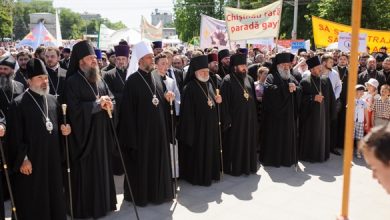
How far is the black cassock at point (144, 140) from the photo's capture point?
608 centimetres

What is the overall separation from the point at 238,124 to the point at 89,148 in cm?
310

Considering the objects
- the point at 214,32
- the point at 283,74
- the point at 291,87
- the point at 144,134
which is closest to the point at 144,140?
the point at 144,134

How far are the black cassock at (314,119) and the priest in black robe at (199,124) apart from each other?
7.78 ft

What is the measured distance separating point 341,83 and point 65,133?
6.46m

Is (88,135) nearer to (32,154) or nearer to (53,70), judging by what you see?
(32,154)

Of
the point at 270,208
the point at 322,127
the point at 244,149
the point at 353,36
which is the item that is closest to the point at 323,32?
the point at 322,127

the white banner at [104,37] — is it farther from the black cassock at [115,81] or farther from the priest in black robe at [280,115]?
the priest in black robe at [280,115]

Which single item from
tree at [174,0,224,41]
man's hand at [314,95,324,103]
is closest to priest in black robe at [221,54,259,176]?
man's hand at [314,95,324,103]

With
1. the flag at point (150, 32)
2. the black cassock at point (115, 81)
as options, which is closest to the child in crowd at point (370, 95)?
the black cassock at point (115, 81)

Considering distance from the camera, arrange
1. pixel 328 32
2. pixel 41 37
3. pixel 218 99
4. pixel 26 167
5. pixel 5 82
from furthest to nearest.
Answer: pixel 328 32 < pixel 41 37 < pixel 218 99 < pixel 5 82 < pixel 26 167

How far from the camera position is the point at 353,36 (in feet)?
8.26

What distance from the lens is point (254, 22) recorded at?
11664 millimetres

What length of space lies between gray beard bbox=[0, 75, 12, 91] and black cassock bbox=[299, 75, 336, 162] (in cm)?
549

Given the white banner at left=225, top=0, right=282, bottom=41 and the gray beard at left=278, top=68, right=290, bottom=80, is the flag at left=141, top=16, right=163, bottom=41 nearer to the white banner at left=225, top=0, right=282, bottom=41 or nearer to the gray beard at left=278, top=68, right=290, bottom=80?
the white banner at left=225, top=0, right=282, bottom=41
